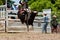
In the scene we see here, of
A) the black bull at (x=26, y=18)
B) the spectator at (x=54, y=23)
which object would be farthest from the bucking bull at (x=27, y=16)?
the spectator at (x=54, y=23)

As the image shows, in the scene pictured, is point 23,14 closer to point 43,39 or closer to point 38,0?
point 38,0

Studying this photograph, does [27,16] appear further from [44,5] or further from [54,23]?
[44,5]

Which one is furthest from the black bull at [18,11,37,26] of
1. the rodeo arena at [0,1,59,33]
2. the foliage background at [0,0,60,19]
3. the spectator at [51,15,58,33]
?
the foliage background at [0,0,60,19]

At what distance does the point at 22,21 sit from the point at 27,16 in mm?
470

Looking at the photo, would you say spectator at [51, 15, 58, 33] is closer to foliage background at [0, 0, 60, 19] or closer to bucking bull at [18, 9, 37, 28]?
bucking bull at [18, 9, 37, 28]

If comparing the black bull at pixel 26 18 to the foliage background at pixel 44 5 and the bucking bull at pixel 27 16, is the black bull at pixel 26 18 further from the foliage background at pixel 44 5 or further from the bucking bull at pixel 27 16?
the foliage background at pixel 44 5

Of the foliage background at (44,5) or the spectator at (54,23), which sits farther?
the foliage background at (44,5)

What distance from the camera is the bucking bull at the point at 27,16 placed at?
70.6 ft

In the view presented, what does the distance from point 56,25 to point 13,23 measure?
9.45 feet

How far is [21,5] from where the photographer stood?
22938mm

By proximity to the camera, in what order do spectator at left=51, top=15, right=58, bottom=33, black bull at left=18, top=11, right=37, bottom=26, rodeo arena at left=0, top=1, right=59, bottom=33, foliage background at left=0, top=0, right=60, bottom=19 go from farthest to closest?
foliage background at left=0, top=0, right=60, bottom=19
black bull at left=18, top=11, right=37, bottom=26
rodeo arena at left=0, top=1, right=59, bottom=33
spectator at left=51, top=15, right=58, bottom=33

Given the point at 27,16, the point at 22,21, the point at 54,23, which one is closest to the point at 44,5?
the point at 27,16

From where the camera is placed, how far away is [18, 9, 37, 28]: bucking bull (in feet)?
70.6

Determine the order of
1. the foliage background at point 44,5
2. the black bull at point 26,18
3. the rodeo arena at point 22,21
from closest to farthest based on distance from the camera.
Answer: the rodeo arena at point 22,21, the black bull at point 26,18, the foliage background at point 44,5
